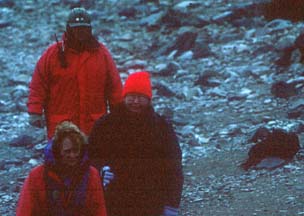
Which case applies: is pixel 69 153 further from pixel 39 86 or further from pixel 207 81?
pixel 207 81

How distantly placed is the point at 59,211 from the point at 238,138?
17.9ft

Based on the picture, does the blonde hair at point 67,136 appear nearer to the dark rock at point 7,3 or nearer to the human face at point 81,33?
the human face at point 81,33

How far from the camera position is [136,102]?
17.4 feet

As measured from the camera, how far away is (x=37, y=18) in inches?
766

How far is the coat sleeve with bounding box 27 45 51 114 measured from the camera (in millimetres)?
6531

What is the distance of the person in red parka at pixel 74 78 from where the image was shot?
6453 millimetres

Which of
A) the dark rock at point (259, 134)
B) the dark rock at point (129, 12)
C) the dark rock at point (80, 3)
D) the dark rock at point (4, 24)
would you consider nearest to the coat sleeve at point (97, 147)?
the dark rock at point (259, 134)

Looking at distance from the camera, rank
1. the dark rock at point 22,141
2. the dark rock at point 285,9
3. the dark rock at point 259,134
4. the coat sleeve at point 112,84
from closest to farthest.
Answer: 1. the coat sleeve at point 112,84
2. the dark rock at point 259,134
3. the dark rock at point 22,141
4. the dark rock at point 285,9

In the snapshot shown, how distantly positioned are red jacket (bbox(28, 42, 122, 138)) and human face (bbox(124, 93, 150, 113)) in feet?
4.09

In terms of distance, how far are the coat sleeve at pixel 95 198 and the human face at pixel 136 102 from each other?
0.70 m

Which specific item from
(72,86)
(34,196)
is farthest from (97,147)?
(72,86)

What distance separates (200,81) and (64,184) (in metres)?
8.54

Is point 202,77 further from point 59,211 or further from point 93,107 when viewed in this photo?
point 59,211

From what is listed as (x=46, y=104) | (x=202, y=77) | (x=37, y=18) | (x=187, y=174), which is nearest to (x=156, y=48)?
(x=202, y=77)
